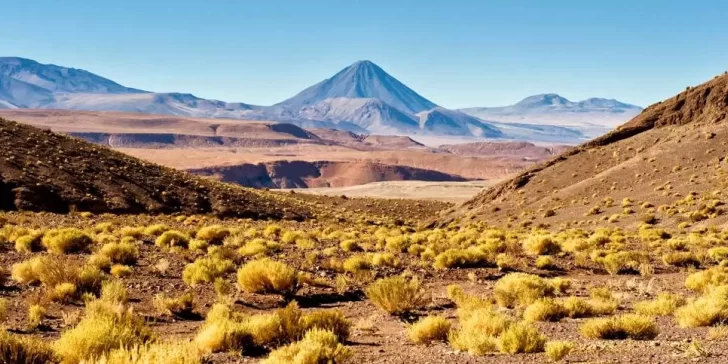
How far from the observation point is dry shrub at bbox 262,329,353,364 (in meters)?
6.29

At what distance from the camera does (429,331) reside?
26.6ft

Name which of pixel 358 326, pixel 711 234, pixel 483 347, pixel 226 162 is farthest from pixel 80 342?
pixel 226 162

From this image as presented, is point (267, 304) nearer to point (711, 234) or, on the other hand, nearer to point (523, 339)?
point (523, 339)

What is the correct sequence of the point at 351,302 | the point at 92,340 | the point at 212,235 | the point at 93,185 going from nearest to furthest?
1. the point at 92,340
2. the point at 351,302
3. the point at 212,235
4. the point at 93,185

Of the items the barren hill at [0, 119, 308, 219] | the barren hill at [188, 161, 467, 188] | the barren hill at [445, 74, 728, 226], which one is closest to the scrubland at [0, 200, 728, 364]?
the barren hill at [445, 74, 728, 226]

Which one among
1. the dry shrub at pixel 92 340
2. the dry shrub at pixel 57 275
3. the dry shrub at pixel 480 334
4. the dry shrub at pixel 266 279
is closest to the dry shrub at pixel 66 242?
the dry shrub at pixel 57 275

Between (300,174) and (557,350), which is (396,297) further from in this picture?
(300,174)

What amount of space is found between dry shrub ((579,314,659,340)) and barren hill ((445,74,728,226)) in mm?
22049

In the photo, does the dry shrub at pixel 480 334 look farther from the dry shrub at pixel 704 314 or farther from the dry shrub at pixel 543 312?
the dry shrub at pixel 704 314

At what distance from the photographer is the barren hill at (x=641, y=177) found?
108 feet

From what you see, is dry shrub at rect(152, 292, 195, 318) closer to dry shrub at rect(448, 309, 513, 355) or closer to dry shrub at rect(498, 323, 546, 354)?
dry shrub at rect(448, 309, 513, 355)

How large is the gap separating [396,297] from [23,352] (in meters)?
5.99

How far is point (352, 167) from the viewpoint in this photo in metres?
197

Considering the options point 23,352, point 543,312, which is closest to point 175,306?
point 23,352
